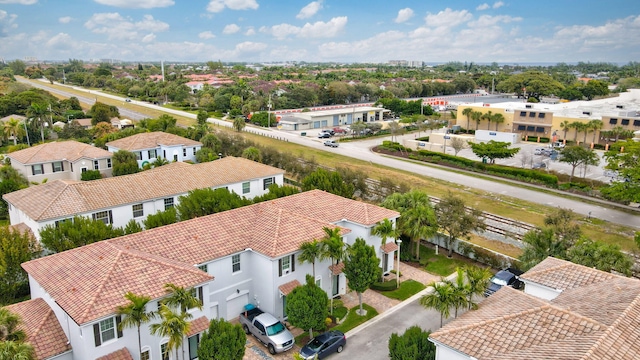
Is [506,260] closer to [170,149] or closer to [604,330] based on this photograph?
[604,330]

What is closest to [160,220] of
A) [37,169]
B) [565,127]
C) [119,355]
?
[119,355]

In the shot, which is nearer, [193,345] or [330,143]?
[193,345]

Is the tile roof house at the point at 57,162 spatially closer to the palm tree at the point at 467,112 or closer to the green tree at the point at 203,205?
the green tree at the point at 203,205

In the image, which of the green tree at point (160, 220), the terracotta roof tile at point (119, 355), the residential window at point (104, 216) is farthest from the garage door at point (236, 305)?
the residential window at point (104, 216)

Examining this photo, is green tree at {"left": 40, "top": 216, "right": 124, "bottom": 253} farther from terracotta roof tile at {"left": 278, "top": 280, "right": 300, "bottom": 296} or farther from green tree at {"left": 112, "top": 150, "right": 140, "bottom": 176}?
green tree at {"left": 112, "top": 150, "right": 140, "bottom": 176}

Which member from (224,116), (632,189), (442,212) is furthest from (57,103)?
(632,189)

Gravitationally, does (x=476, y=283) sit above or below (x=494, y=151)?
above

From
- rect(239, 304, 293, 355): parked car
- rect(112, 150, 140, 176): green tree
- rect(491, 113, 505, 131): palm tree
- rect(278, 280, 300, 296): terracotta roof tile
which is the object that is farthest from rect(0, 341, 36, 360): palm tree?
rect(491, 113, 505, 131): palm tree

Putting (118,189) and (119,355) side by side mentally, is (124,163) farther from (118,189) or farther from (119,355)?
(119,355)
